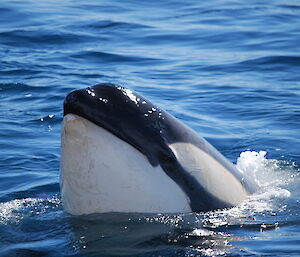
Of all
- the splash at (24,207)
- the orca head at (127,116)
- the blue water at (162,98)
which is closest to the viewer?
the orca head at (127,116)

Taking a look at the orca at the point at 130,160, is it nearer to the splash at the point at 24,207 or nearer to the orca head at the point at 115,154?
the orca head at the point at 115,154

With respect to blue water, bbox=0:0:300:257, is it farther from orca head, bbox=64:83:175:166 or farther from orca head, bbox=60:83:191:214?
orca head, bbox=64:83:175:166

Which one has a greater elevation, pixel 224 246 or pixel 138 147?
pixel 138 147

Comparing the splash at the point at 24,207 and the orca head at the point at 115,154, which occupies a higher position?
the orca head at the point at 115,154

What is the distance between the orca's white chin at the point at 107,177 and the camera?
7945mm

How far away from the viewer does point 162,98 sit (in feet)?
50.4

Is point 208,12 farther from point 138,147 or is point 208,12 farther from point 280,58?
point 138,147

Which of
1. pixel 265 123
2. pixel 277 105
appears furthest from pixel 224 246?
pixel 277 105

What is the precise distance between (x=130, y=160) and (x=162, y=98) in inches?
290

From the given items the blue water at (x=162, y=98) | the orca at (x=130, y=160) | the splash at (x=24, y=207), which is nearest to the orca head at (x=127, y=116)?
the orca at (x=130, y=160)

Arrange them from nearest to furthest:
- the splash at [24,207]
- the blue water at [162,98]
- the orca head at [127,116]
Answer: the orca head at [127,116] → the blue water at [162,98] → the splash at [24,207]

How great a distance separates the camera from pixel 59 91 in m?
15.7

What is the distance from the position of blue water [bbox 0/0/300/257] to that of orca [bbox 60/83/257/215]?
0.63 ft

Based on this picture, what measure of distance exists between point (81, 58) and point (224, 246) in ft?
33.7
